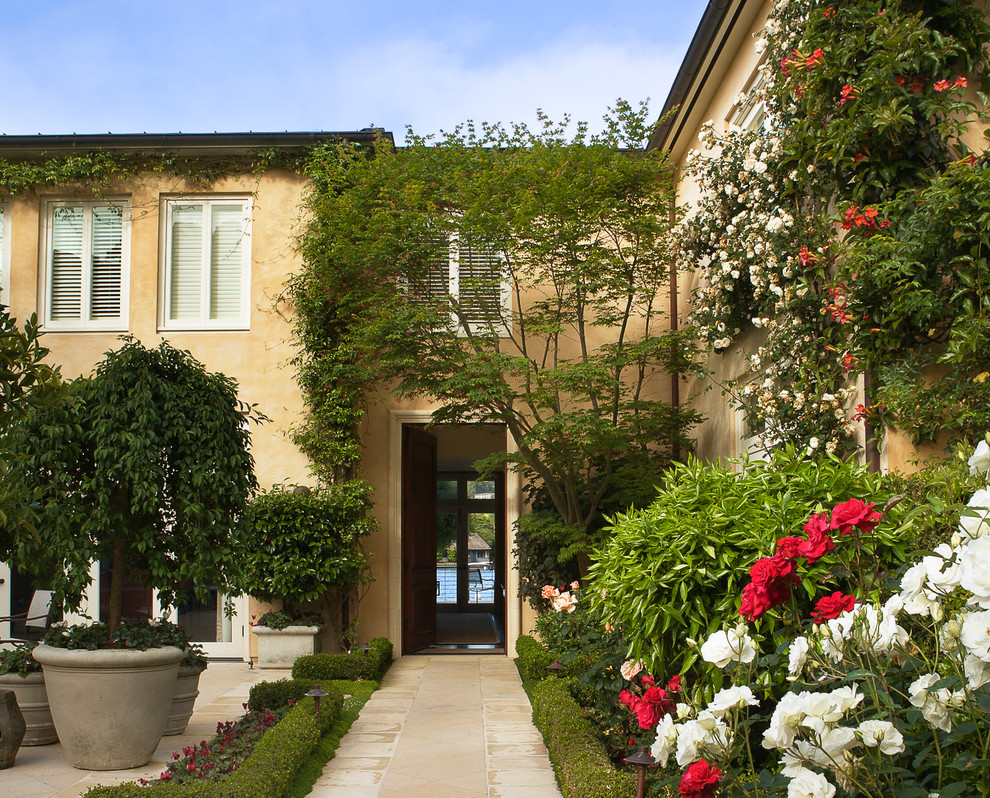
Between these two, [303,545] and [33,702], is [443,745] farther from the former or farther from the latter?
[303,545]

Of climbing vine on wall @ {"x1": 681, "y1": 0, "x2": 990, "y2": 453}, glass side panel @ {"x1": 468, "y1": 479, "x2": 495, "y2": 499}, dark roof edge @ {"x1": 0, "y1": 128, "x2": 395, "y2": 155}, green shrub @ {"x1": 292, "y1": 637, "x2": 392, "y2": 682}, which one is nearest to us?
climbing vine on wall @ {"x1": 681, "y1": 0, "x2": 990, "y2": 453}

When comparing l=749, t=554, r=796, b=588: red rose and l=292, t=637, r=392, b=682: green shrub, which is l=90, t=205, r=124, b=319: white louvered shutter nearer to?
l=292, t=637, r=392, b=682: green shrub

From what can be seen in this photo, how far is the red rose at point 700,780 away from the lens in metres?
2.15

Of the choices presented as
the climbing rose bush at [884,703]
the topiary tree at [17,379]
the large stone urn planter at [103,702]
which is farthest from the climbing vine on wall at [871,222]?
the large stone urn planter at [103,702]

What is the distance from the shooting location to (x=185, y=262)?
36.8 feet

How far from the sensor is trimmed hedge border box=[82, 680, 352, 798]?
431 centimetres

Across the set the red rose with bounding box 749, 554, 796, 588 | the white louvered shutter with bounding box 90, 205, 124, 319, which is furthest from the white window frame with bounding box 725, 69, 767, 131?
→ the white louvered shutter with bounding box 90, 205, 124, 319

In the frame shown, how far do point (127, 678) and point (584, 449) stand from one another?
5104mm

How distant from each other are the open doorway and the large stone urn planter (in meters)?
4.52

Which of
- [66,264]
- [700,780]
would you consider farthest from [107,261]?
[700,780]

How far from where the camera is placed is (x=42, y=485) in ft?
18.8

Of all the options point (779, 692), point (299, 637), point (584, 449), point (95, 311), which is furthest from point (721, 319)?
point (95, 311)

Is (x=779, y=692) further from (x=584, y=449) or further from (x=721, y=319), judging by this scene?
(x=584, y=449)

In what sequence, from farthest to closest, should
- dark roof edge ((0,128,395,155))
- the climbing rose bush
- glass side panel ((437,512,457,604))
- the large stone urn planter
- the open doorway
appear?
1. glass side panel ((437,512,457,604))
2. the open doorway
3. dark roof edge ((0,128,395,155))
4. the large stone urn planter
5. the climbing rose bush
